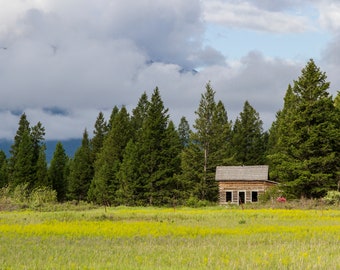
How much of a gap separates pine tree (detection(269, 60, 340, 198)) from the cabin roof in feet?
20.6

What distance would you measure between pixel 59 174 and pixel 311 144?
48868mm

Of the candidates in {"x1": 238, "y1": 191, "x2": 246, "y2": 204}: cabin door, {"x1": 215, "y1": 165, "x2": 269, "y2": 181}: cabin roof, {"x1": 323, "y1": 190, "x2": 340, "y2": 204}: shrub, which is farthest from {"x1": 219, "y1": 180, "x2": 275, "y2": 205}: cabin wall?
{"x1": 323, "y1": 190, "x2": 340, "y2": 204}: shrub

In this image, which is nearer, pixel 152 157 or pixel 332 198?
pixel 332 198

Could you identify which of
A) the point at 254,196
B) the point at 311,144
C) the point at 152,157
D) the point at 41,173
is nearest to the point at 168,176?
the point at 152,157

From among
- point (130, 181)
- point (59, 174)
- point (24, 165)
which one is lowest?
point (130, 181)

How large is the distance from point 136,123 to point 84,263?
66.6 m

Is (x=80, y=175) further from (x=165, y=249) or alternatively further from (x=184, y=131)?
(x=165, y=249)

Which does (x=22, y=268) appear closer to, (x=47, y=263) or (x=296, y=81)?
(x=47, y=263)

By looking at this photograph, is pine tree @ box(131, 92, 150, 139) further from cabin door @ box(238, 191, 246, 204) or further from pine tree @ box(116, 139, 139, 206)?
cabin door @ box(238, 191, 246, 204)

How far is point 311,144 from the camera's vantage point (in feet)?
149

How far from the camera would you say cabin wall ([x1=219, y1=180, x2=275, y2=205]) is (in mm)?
54375

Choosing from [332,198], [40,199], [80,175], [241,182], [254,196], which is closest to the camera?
[332,198]

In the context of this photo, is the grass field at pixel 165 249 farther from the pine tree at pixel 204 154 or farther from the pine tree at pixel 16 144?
the pine tree at pixel 16 144

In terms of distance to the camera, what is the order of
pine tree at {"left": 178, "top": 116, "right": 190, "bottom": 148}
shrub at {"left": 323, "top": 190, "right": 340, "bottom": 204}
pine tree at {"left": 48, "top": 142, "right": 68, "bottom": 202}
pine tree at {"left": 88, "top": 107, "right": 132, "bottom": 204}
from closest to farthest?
shrub at {"left": 323, "top": 190, "right": 340, "bottom": 204} → pine tree at {"left": 88, "top": 107, "right": 132, "bottom": 204} → pine tree at {"left": 48, "top": 142, "right": 68, "bottom": 202} → pine tree at {"left": 178, "top": 116, "right": 190, "bottom": 148}
